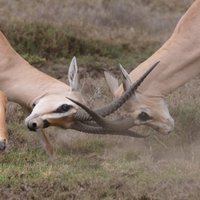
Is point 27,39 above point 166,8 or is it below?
above

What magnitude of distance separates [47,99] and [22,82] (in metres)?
0.59

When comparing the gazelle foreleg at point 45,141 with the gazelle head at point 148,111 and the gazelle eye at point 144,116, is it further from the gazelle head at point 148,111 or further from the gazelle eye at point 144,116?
the gazelle eye at point 144,116

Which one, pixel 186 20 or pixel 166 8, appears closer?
pixel 186 20

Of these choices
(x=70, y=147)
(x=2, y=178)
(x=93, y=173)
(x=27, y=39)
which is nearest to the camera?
(x=2, y=178)

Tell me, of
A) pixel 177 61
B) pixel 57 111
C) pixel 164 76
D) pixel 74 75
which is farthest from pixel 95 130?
pixel 177 61

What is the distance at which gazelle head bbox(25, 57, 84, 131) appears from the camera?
9391 millimetres

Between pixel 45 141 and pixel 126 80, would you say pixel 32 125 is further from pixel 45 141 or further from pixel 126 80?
pixel 126 80

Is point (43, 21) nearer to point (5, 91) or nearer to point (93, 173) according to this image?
point (5, 91)

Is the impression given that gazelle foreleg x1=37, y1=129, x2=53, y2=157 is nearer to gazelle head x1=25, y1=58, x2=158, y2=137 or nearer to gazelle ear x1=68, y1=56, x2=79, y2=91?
gazelle head x1=25, y1=58, x2=158, y2=137

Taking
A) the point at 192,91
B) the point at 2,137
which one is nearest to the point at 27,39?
the point at 192,91

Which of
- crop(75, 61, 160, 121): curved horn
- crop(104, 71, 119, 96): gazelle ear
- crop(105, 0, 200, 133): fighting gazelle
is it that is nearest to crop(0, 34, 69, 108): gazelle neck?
crop(75, 61, 160, 121): curved horn

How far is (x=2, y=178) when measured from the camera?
26.0ft

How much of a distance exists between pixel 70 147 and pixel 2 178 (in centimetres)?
249

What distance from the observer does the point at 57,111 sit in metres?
9.40
